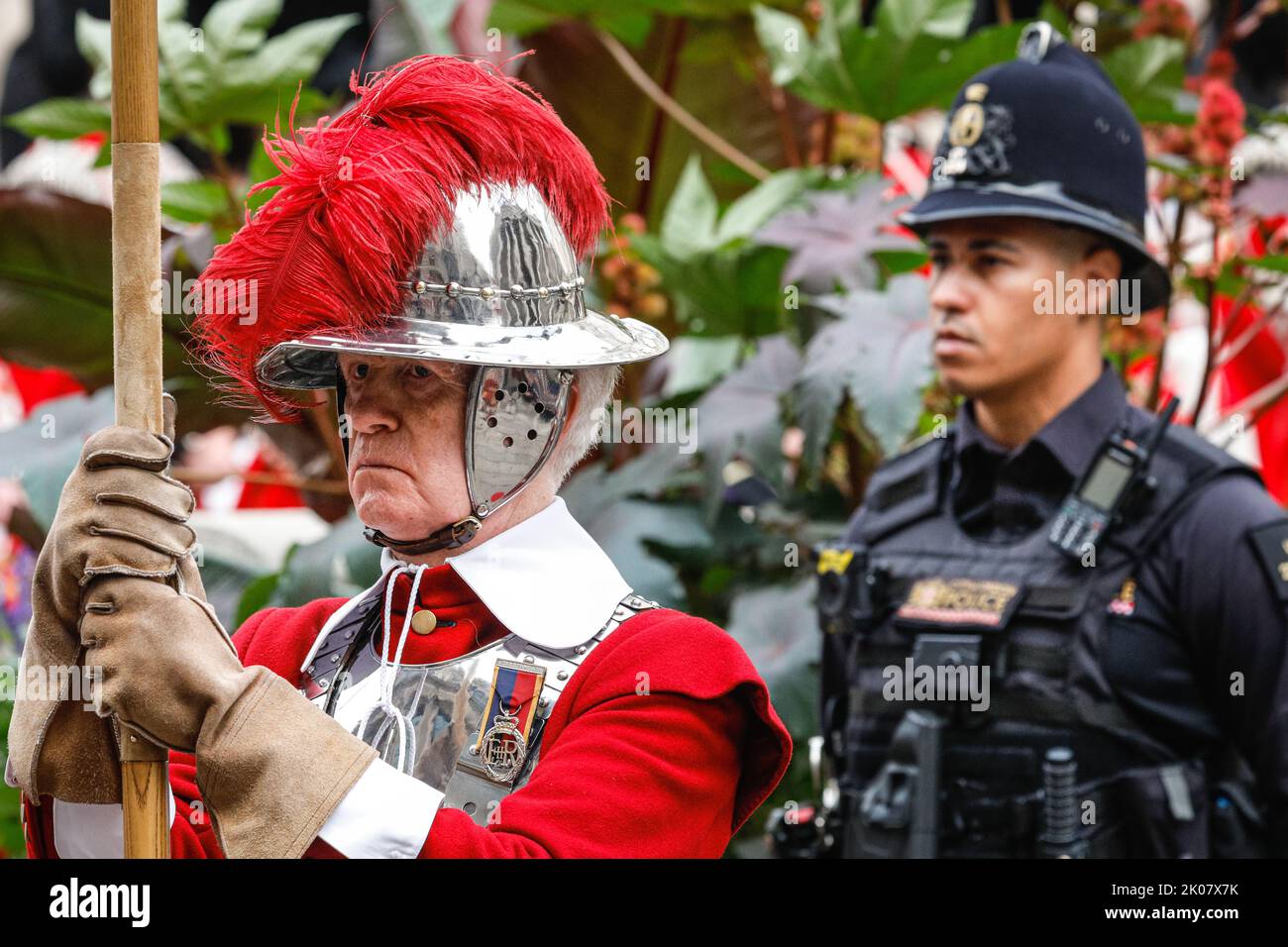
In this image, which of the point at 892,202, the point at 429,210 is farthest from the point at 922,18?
the point at 429,210

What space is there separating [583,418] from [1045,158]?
5.21ft

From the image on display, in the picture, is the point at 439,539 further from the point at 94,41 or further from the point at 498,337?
the point at 94,41

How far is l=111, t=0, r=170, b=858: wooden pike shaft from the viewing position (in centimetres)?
183

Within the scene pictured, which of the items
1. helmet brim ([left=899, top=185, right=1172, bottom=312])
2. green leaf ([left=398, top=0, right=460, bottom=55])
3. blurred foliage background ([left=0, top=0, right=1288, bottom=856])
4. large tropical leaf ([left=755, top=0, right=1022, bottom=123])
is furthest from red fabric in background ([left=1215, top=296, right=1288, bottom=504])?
green leaf ([left=398, top=0, right=460, bottom=55])

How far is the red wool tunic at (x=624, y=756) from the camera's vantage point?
183cm

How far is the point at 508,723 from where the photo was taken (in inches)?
76.9

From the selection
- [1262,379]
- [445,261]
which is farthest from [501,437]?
[1262,379]

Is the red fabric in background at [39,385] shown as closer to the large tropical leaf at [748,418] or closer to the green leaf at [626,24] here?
the green leaf at [626,24]

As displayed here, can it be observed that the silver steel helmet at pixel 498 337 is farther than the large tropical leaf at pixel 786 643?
No

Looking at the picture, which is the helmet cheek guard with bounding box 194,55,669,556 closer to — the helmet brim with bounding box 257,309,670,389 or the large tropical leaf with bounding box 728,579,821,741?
the helmet brim with bounding box 257,309,670,389

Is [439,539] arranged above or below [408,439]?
below

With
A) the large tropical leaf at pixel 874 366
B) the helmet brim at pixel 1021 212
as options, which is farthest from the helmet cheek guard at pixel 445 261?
the large tropical leaf at pixel 874 366

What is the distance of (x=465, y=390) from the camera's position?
1985 mm

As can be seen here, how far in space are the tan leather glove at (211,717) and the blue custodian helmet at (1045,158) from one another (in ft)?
6.40
